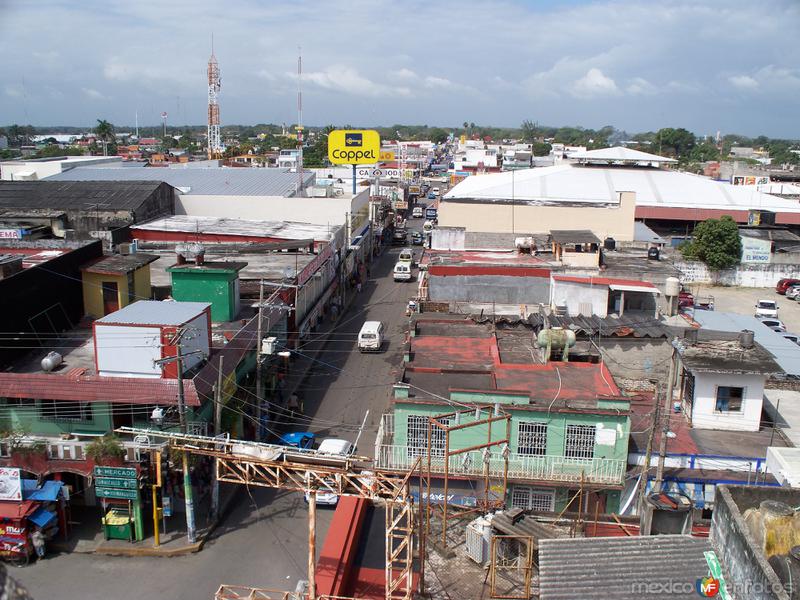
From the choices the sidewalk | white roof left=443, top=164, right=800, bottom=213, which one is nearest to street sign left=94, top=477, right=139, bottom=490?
the sidewalk

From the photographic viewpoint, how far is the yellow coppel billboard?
57.1 metres

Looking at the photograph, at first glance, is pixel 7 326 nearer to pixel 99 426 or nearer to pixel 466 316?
pixel 99 426

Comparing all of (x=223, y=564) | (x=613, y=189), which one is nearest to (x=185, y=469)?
(x=223, y=564)

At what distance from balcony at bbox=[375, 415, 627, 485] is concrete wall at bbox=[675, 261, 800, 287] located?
32538mm

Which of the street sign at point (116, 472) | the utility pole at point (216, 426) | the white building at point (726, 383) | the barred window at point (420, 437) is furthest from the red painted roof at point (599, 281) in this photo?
the street sign at point (116, 472)

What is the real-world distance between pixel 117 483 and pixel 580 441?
34.1ft

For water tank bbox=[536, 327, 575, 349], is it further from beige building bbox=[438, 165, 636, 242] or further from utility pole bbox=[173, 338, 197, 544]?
beige building bbox=[438, 165, 636, 242]

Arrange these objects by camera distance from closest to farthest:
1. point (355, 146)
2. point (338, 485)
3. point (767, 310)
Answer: point (338, 485) → point (767, 310) → point (355, 146)

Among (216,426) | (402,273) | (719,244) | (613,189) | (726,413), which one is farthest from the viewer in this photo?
(613,189)

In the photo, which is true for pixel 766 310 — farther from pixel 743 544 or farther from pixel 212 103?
pixel 212 103

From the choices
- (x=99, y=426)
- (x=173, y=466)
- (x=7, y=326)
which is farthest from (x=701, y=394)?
(x=7, y=326)

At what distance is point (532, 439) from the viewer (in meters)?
16.0

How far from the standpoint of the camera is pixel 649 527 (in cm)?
1155

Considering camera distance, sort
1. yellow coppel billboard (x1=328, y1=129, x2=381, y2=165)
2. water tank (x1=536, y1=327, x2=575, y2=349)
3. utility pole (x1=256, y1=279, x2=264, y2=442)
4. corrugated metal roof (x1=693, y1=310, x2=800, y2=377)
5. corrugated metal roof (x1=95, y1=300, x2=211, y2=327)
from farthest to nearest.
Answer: yellow coppel billboard (x1=328, y1=129, x2=381, y2=165), corrugated metal roof (x1=693, y1=310, x2=800, y2=377), water tank (x1=536, y1=327, x2=575, y2=349), utility pole (x1=256, y1=279, x2=264, y2=442), corrugated metal roof (x1=95, y1=300, x2=211, y2=327)
